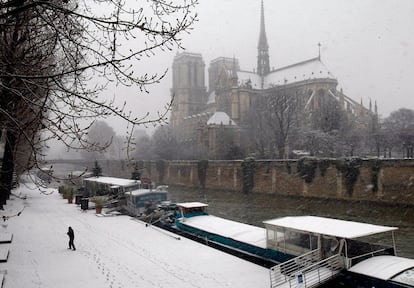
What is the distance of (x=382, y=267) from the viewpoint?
31.5 feet

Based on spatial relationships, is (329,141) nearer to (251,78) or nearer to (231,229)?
(231,229)

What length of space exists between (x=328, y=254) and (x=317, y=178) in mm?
19305

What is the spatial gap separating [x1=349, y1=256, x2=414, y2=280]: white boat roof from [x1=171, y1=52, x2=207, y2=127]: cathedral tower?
3164 inches

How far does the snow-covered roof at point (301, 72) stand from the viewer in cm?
6187

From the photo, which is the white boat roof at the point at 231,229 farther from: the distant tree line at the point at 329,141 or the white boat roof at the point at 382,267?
the distant tree line at the point at 329,141

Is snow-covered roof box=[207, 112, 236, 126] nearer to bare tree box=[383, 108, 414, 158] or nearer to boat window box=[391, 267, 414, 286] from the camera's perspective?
bare tree box=[383, 108, 414, 158]

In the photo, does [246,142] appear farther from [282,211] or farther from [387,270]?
[387,270]

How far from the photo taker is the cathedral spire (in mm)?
82500

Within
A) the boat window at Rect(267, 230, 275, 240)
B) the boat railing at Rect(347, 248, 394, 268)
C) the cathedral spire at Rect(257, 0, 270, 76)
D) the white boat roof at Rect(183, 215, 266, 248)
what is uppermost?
the cathedral spire at Rect(257, 0, 270, 76)

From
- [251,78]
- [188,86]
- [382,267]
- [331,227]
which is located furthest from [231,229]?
[188,86]

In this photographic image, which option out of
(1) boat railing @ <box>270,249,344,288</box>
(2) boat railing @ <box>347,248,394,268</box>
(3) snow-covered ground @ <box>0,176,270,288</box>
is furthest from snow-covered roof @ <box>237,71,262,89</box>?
(1) boat railing @ <box>270,249,344,288</box>

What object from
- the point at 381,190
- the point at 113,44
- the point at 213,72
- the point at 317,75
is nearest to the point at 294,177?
the point at 381,190

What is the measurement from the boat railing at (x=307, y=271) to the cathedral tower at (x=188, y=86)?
261ft

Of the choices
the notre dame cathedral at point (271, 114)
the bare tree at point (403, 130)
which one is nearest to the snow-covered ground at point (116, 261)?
the notre dame cathedral at point (271, 114)
